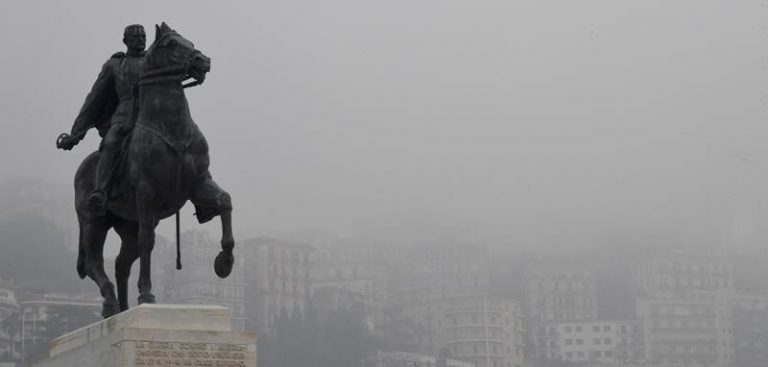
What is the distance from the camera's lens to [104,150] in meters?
20.0

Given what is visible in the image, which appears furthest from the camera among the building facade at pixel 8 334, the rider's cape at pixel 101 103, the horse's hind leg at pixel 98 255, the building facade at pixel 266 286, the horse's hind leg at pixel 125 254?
the building facade at pixel 266 286

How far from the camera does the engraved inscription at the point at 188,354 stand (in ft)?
58.7

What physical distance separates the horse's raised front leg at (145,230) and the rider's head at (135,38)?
8.96ft

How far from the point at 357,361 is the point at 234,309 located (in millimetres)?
16811

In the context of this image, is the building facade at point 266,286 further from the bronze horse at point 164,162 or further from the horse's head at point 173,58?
the horse's head at point 173,58

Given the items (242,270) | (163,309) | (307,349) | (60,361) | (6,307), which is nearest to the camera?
(163,309)

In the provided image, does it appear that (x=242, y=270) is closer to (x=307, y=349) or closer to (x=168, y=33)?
(x=307, y=349)

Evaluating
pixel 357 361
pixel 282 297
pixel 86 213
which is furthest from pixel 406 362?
pixel 86 213

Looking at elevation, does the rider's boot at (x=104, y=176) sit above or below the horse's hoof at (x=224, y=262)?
above

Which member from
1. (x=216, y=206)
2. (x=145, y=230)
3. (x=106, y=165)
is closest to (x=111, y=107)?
(x=106, y=165)

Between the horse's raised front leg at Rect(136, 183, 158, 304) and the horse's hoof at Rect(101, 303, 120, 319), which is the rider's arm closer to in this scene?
the horse's raised front leg at Rect(136, 183, 158, 304)

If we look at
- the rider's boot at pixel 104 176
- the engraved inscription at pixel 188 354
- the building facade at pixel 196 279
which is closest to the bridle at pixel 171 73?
the rider's boot at pixel 104 176

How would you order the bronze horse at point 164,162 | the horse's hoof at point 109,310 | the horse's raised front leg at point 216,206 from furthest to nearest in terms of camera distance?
1. the horse's hoof at point 109,310
2. the horse's raised front leg at point 216,206
3. the bronze horse at point 164,162

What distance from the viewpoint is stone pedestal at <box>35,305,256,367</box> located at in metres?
17.9
